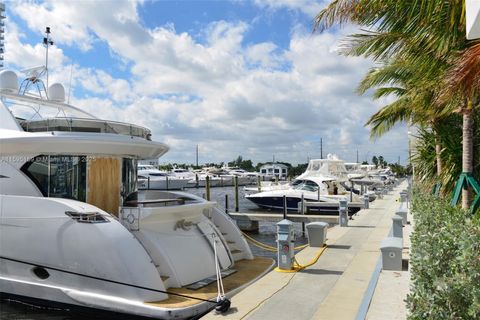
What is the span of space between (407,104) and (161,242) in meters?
9.55

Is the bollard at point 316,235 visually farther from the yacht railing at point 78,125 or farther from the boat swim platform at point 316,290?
the yacht railing at point 78,125

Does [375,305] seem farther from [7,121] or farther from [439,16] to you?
[7,121]

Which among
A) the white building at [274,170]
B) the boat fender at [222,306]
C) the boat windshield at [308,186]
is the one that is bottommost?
the boat fender at [222,306]

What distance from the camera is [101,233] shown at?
755 centimetres

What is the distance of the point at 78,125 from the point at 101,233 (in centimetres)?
308

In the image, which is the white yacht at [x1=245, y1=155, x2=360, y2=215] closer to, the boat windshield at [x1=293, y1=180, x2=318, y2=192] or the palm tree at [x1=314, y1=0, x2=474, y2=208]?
the boat windshield at [x1=293, y1=180, x2=318, y2=192]

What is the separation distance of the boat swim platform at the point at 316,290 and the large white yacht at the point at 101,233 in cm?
53

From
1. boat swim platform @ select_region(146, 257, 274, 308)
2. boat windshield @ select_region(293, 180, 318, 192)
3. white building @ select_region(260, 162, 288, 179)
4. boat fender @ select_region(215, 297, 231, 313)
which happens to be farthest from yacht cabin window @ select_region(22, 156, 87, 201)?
white building @ select_region(260, 162, 288, 179)

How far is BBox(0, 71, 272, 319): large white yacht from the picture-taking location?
744 centimetres

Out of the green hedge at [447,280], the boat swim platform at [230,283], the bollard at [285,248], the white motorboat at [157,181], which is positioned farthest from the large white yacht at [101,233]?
the white motorboat at [157,181]

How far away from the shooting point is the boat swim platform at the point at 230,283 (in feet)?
24.0

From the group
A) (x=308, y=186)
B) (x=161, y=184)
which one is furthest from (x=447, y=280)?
(x=161, y=184)

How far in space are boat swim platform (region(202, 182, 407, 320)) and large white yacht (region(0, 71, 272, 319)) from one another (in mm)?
527

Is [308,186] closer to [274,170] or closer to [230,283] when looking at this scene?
[230,283]
